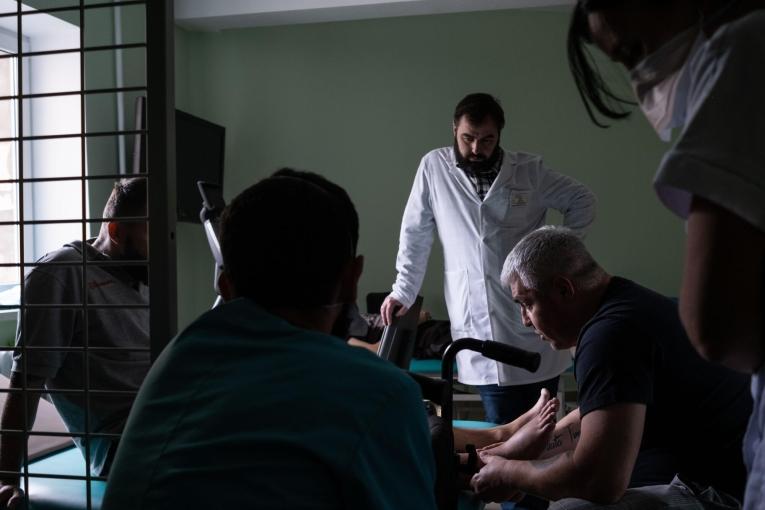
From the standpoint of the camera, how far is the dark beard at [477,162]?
259 centimetres

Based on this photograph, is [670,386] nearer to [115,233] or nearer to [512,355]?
[512,355]

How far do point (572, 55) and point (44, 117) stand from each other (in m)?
3.52

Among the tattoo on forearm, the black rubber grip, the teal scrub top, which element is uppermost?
the teal scrub top

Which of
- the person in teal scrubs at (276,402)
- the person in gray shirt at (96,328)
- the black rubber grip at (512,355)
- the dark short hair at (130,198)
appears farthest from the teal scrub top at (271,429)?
the dark short hair at (130,198)

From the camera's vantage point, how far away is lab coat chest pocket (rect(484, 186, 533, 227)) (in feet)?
8.45

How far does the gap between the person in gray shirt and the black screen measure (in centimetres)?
230

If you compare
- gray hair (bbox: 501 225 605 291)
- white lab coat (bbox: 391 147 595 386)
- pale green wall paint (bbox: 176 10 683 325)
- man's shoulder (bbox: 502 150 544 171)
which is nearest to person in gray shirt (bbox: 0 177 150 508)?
gray hair (bbox: 501 225 605 291)

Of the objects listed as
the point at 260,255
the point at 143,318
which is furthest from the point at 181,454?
the point at 143,318

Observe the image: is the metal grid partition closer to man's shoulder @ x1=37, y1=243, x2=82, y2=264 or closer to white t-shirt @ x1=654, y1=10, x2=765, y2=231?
man's shoulder @ x1=37, y1=243, x2=82, y2=264

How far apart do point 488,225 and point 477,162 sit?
9.0 inches

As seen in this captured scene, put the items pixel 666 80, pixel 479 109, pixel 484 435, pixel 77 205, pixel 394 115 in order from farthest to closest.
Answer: pixel 394 115
pixel 77 205
pixel 479 109
pixel 484 435
pixel 666 80

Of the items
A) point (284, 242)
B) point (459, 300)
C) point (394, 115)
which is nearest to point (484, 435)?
point (459, 300)

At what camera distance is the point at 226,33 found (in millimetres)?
4801

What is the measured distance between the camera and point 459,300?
269cm
